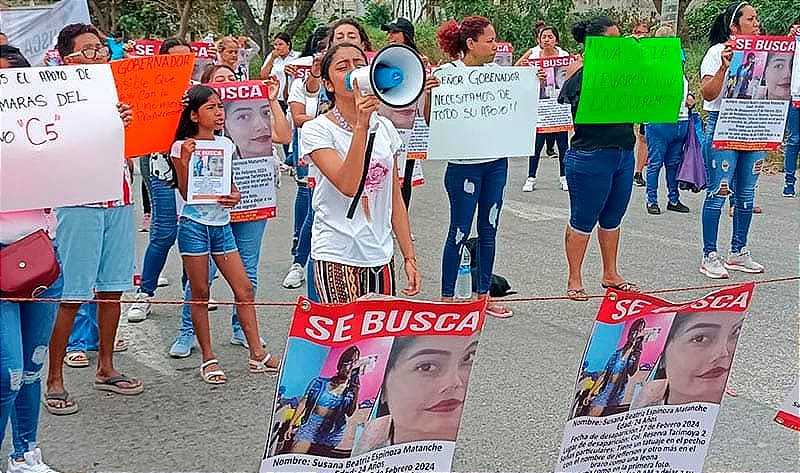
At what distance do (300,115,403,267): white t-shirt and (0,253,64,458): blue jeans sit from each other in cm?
104

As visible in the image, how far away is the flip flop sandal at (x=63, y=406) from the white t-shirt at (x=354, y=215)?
1.57m

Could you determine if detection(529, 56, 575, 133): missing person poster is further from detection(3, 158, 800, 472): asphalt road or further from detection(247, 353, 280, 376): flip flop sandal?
detection(247, 353, 280, 376): flip flop sandal

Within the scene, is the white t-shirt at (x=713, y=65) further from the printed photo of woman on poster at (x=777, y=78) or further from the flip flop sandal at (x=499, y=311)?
the flip flop sandal at (x=499, y=311)

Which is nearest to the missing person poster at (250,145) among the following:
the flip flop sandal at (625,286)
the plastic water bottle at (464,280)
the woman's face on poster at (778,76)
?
the plastic water bottle at (464,280)

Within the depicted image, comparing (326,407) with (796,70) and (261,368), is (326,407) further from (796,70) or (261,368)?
(796,70)

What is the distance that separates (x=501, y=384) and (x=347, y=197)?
1.64 meters

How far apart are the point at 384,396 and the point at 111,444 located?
181cm

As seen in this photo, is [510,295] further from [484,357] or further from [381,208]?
[381,208]

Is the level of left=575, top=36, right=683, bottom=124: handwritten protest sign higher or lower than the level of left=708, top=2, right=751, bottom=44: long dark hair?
lower

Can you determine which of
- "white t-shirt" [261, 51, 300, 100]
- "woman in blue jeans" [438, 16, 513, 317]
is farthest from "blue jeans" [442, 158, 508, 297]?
"white t-shirt" [261, 51, 300, 100]

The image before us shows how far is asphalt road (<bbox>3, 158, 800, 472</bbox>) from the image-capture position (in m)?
4.17

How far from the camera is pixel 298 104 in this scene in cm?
639

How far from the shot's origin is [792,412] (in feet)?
12.1

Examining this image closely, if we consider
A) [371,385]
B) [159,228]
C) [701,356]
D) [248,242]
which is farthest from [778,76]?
[371,385]
